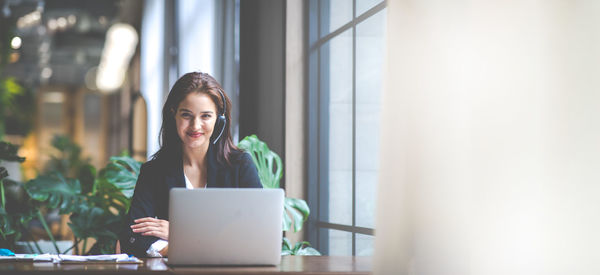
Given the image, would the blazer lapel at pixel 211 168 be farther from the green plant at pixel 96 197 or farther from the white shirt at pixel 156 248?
the green plant at pixel 96 197

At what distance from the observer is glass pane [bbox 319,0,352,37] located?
146 inches

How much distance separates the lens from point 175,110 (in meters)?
2.97

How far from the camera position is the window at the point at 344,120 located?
341 cm

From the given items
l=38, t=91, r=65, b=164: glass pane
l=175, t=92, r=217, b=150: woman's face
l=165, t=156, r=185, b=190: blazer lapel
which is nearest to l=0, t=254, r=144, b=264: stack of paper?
l=165, t=156, r=185, b=190: blazer lapel

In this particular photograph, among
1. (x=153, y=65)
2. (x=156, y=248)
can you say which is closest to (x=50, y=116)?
(x=153, y=65)

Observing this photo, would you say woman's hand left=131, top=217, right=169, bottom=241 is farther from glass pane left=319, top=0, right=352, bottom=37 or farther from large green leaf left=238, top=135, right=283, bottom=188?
glass pane left=319, top=0, right=352, bottom=37

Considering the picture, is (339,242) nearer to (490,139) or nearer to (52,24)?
(490,139)

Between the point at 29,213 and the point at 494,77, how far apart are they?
10.0 ft

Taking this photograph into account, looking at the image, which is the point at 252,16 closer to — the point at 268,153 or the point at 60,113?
the point at 268,153

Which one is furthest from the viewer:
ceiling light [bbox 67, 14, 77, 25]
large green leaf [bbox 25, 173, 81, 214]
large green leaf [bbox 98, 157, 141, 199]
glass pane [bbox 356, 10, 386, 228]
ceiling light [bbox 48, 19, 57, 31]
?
ceiling light [bbox 48, 19, 57, 31]

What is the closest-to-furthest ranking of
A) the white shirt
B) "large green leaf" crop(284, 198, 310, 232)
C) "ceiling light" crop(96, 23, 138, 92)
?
the white shirt → "large green leaf" crop(284, 198, 310, 232) → "ceiling light" crop(96, 23, 138, 92)

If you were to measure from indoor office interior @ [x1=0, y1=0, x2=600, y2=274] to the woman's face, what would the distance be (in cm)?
75

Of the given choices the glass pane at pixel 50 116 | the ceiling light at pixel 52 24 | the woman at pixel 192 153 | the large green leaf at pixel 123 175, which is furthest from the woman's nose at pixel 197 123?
the glass pane at pixel 50 116

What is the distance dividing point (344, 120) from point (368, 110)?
0.33 meters
